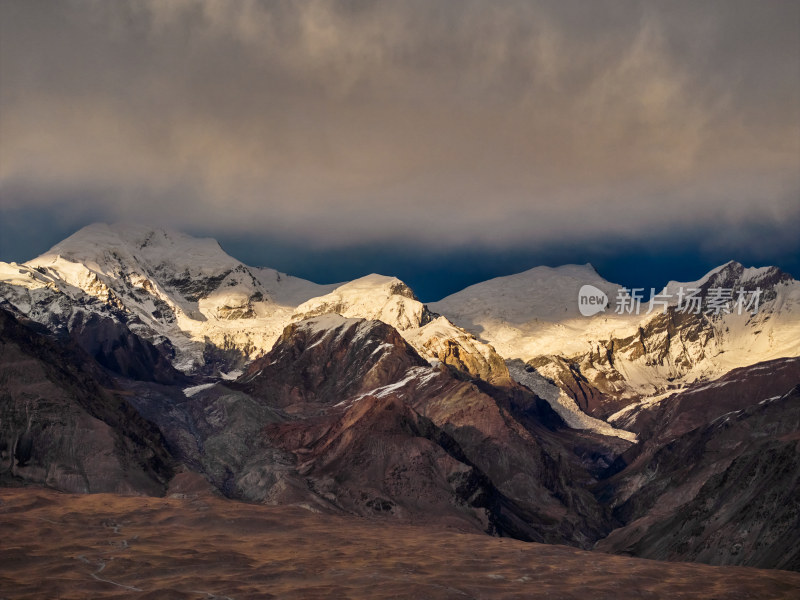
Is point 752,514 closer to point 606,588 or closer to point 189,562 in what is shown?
point 606,588

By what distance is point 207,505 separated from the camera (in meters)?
178

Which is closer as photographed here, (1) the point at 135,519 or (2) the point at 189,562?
(2) the point at 189,562

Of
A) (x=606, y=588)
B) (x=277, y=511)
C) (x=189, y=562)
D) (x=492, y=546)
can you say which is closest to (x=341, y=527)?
(x=277, y=511)

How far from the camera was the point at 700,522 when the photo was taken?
190875 mm

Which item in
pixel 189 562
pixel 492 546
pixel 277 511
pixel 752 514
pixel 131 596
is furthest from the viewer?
pixel 277 511

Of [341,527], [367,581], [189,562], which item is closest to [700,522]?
[341,527]

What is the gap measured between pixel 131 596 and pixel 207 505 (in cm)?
6592

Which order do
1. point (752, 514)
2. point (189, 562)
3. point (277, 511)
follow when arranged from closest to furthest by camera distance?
1. point (189, 562)
2. point (752, 514)
3. point (277, 511)

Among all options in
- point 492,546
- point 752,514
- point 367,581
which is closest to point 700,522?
point 752,514

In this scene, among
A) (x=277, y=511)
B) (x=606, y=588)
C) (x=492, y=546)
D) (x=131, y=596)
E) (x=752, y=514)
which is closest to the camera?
(x=131, y=596)

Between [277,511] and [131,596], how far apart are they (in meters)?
72.7

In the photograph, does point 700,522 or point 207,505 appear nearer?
point 207,505

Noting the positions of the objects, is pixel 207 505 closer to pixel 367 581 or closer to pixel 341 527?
pixel 341 527

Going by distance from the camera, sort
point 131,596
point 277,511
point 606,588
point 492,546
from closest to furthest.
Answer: point 131,596, point 606,588, point 492,546, point 277,511
